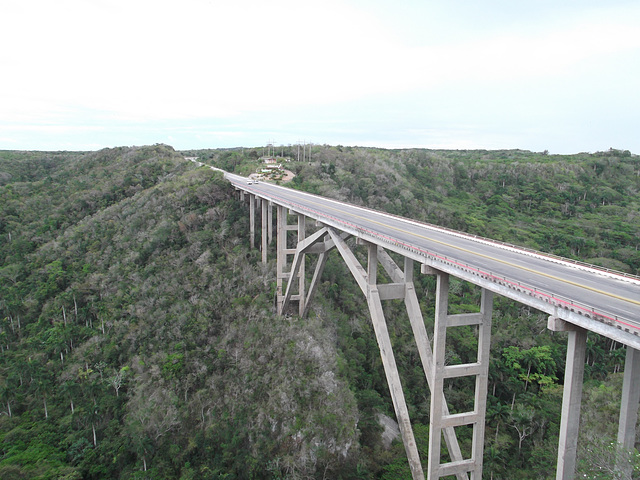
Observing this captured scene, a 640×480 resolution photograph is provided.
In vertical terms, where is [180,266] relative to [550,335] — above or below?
above

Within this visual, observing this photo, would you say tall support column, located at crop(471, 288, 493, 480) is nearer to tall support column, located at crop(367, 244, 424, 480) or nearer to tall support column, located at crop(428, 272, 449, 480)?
tall support column, located at crop(428, 272, 449, 480)

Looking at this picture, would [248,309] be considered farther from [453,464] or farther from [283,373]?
[453,464]

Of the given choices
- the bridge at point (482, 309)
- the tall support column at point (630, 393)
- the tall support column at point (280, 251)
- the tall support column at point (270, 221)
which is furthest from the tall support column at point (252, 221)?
the tall support column at point (630, 393)

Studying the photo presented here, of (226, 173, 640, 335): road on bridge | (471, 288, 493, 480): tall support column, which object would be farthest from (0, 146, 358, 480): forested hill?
(226, 173, 640, 335): road on bridge

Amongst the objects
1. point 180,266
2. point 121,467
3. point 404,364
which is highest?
point 180,266

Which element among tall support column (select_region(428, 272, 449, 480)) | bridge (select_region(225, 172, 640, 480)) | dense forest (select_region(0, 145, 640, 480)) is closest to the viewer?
bridge (select_region(225, 172, 640, 480))

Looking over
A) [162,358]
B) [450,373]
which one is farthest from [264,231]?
[450,373]

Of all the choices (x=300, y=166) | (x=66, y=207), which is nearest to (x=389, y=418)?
(x=300, y=166)
